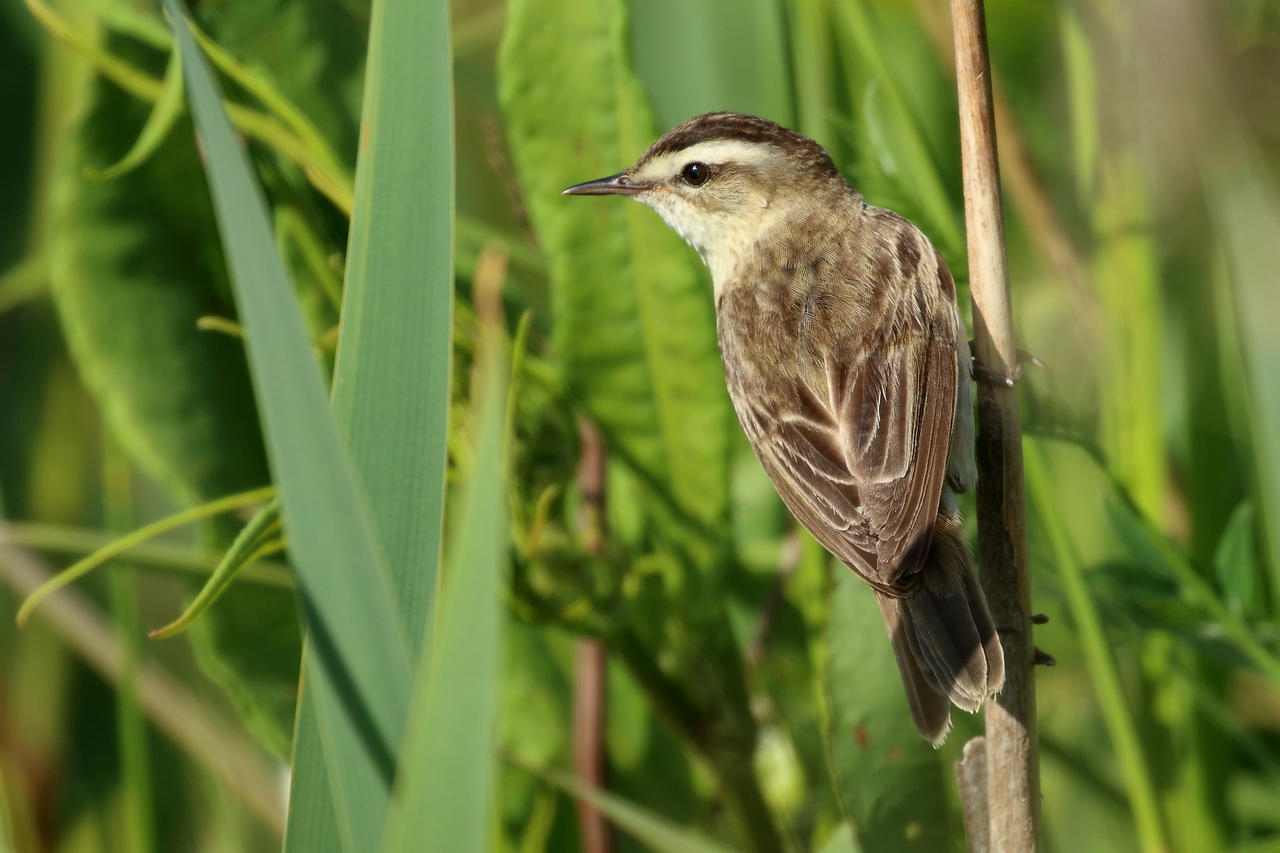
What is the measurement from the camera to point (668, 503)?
2350mm

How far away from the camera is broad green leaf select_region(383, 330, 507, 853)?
1.02 m

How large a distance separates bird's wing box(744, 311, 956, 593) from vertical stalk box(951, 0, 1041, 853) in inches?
3.7

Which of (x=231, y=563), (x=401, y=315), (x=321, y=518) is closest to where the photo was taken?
(x=321, y=518)

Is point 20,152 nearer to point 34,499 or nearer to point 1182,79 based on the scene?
point 34,499

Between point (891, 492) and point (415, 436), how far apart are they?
830mm

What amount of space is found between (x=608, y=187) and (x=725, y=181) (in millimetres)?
418

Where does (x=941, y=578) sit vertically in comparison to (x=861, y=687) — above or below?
above

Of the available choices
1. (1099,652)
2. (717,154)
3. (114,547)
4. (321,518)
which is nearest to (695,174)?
(717,154)

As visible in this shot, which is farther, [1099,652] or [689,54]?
[689,54]

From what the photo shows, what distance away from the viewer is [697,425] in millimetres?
2316

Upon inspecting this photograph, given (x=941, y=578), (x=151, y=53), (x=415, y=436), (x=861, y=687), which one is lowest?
(x=861, y=687)

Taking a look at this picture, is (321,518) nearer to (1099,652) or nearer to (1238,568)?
(1099,652)

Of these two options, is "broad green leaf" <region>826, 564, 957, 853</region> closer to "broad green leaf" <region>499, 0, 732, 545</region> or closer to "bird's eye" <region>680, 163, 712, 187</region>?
"broad green leaf" <region>499, 0, 732, 545</region>

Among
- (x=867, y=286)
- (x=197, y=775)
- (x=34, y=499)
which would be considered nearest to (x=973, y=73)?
(x=867, y=286)
